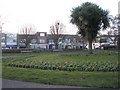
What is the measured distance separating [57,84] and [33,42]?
78809 millimetres

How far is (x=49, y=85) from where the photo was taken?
732 centimetres

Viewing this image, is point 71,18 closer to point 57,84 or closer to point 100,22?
point 100,22

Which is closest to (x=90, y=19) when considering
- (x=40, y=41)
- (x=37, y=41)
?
(x=37, y=41)

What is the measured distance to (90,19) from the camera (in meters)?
24.7

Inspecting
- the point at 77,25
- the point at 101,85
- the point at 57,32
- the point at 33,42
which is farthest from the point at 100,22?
the point at 33,42

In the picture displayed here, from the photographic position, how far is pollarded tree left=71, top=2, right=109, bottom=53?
24.5m

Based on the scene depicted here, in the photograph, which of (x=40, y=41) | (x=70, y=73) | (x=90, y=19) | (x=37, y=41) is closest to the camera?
(x=70, y=73)

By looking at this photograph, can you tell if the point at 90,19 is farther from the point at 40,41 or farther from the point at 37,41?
the point at 40,41

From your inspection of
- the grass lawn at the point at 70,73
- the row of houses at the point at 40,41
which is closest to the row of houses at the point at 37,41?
the row of houses at the point at 40,41

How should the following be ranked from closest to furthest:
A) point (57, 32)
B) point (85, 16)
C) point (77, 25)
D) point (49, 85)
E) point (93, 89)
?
point (93, 89), point (49, 85), point (85, 16), point (77, 25), point (57, 32)

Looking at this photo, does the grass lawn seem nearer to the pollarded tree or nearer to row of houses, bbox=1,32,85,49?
the pollarded tree

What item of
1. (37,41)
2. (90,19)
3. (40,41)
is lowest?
(37,41)

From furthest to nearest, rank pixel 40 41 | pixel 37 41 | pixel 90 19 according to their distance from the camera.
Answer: pixel 40 41 < pixel 37 41 < pixel 90 19


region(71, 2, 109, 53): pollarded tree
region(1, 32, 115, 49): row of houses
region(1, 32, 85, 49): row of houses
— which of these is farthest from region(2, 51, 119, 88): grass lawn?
region(1, 32, 85, 49): row of houses
